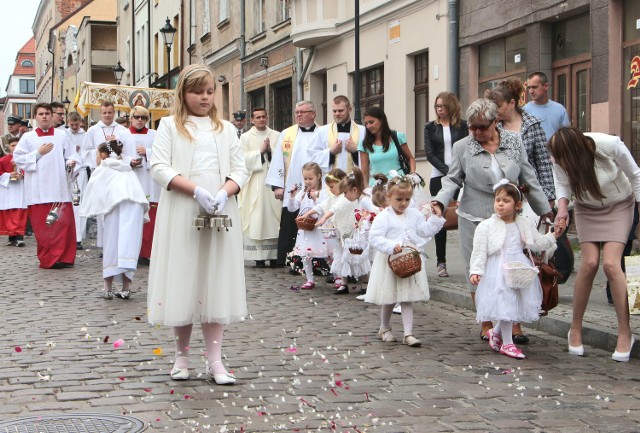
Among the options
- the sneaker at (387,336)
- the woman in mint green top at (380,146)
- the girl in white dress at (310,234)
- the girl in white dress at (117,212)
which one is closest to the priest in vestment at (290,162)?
the girl in white dress at (310,234)

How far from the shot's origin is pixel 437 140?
11875 mm

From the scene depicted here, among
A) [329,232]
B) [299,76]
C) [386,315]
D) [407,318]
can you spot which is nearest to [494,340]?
[407,318]

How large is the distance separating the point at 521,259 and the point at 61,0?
3670 inches

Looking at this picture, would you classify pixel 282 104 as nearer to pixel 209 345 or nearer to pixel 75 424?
pixel 209 345

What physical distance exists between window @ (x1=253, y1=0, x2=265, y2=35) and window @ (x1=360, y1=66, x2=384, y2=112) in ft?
24.1

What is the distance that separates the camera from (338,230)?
11.4 meters

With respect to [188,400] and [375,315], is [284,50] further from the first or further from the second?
[188,400]

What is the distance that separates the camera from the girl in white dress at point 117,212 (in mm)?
11055

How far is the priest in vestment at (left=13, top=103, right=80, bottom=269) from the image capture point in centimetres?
1444

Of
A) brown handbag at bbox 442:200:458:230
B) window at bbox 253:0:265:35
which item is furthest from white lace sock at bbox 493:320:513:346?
window at bbox 253:0:265:35

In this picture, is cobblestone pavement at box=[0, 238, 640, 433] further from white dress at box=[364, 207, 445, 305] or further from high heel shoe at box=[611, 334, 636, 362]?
white dress at box=[364, 207, 445, 305]

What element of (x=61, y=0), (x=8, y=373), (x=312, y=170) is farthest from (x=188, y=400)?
(x=61, y=0)

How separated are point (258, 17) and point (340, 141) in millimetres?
18611

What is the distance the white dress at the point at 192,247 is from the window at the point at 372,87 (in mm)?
15869
